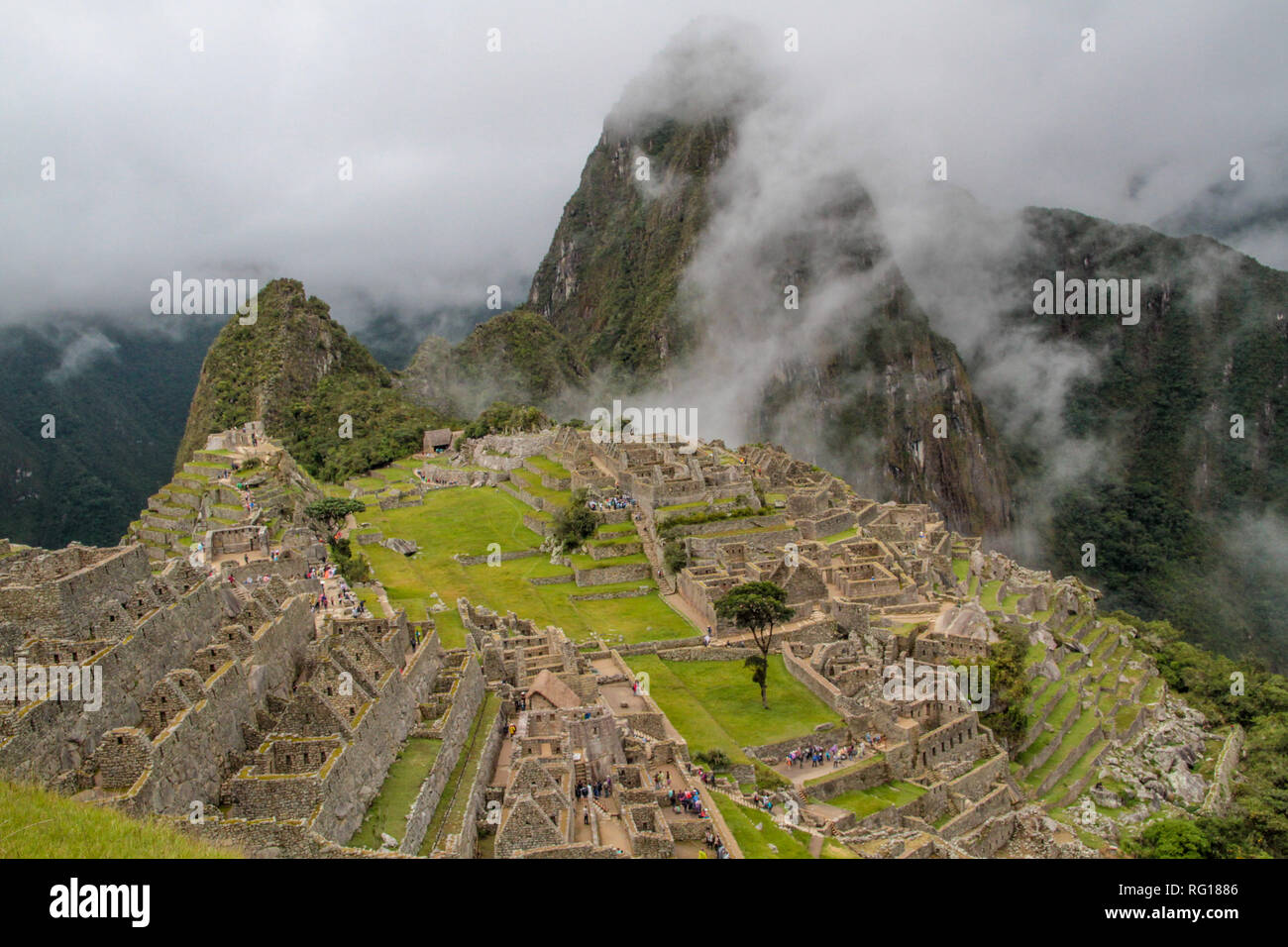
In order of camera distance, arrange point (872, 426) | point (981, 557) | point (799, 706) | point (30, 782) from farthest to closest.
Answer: point (872, 426) < point (981, 557) < point (799, 706) < point (30, 782)

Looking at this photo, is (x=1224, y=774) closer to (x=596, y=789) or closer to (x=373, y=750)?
(x=596, y=789)

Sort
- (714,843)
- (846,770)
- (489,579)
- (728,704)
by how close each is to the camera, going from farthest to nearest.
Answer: (489,579)
(728,704)
(846,770)
(714,843)

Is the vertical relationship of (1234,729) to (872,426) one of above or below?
below

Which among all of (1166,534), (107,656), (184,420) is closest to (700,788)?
(107,656)

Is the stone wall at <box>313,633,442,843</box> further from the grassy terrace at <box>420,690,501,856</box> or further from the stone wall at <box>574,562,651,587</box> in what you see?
the stone wall at <box>574,562,651,587</box>

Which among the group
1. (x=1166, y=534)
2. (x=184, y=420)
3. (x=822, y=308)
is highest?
(x=822, y=308)

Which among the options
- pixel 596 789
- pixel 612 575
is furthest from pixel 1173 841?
pixel 612 575

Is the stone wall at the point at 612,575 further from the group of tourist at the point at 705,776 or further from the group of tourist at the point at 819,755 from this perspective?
the group of tourist at the point at 705,776
